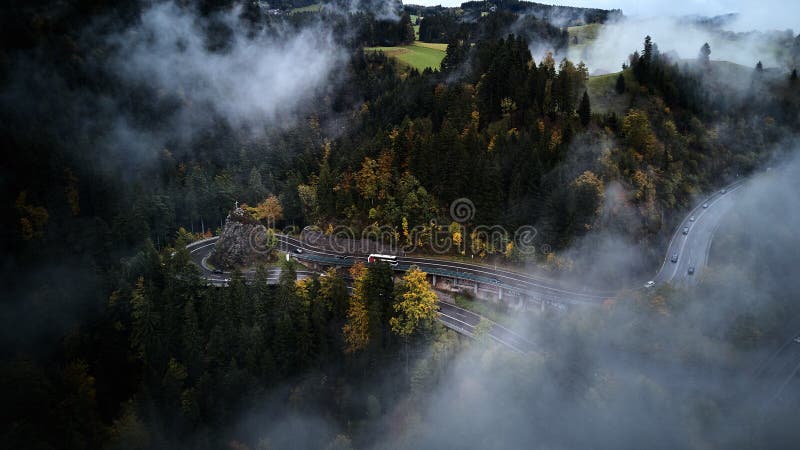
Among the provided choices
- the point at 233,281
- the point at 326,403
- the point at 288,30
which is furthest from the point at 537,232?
the point at 288,30

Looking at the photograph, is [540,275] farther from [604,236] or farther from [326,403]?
[326,403]

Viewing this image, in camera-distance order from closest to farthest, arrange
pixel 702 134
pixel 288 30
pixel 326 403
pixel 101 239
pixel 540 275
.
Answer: pixel 326 403, pixel 540 275, pixel 101 239, pixel 702 134, pixel 288 30

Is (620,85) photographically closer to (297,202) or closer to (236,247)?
(297,202)

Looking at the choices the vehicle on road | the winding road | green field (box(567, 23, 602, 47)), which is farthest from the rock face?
green field (box(567, 23, 602, 47))

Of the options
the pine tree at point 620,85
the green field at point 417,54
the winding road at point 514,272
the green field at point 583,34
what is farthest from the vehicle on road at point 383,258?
the green field at point 583,34

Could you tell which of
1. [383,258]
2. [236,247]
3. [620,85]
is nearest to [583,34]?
[620,85]

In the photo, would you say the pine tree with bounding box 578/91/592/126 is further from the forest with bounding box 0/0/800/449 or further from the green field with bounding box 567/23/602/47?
the green field with bounding box 567/23/602/47
